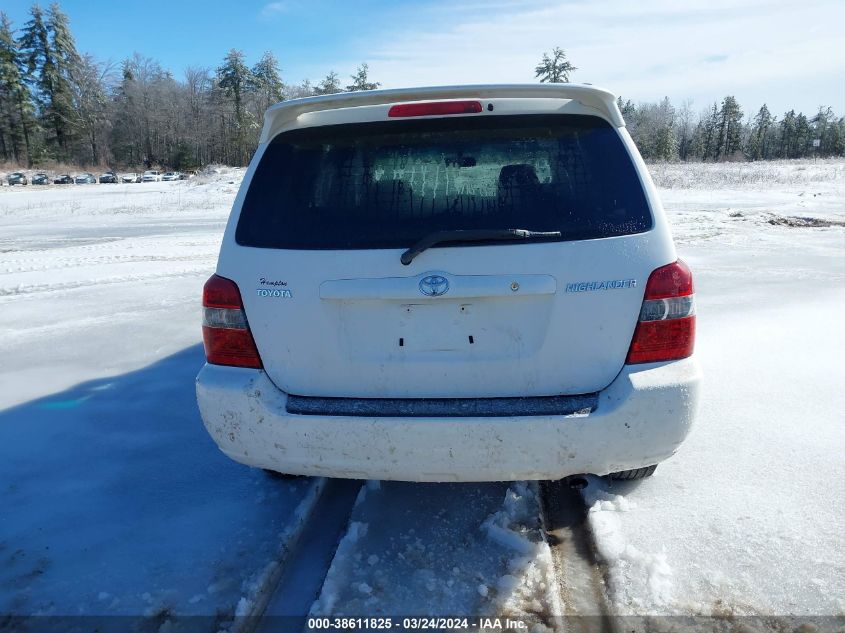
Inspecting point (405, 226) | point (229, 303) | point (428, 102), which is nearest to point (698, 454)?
point (405, 226)

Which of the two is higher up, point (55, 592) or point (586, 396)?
point (586, 396)

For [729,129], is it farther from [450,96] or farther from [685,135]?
[450,96]

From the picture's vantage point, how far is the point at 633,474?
9.79 feet

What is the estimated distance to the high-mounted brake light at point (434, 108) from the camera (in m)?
2.34

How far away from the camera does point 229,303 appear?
2.46m

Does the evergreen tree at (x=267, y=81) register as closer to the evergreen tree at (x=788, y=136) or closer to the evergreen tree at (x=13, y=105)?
the evergreen tree at (x=13, y=105)

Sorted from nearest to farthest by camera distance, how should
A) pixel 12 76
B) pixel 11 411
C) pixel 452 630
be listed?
pixel 452 630, pixel 11 411, pixel 12 76

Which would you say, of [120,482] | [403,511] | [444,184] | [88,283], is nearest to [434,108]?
[444,184]

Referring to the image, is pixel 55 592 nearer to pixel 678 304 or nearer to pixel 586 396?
pixel 586 396

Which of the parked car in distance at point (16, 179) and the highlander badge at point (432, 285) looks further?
the parked car in distance at point (16, 179)

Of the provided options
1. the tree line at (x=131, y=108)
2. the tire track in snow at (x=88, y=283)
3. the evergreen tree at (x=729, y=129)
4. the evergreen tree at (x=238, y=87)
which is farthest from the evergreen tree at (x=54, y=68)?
the evergreen tree at (x=729, y=129)

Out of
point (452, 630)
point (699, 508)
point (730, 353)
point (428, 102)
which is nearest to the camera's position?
point (452, 630)

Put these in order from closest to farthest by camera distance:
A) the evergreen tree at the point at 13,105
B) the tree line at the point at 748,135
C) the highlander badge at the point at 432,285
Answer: the highlander badge at the point at 432,285 < the evergreen tree at the point at 13,105 < the tree line at the point at 748,135

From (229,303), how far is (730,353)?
4281 mm
